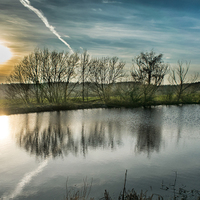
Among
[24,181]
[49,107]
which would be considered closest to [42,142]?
[24,181]

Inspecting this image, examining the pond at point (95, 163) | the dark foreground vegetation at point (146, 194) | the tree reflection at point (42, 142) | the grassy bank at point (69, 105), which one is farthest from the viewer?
the grassy bank at point (69, 105)

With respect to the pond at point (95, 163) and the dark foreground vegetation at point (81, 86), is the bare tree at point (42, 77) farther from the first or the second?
the pond at point (95, 163)

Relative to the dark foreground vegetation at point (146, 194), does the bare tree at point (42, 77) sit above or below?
above

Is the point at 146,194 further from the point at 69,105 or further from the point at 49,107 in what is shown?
the point at 69,105

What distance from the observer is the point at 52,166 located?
780cm

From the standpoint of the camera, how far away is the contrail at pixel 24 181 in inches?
223

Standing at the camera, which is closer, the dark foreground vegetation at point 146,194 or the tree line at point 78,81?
the dark foreground vegetation at point 146,194

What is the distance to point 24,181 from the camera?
6547 mm

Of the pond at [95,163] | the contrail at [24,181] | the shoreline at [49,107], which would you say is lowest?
the contrail at [24,181]

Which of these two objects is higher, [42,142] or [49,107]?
[49,107]

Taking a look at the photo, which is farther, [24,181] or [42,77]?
[42,77]

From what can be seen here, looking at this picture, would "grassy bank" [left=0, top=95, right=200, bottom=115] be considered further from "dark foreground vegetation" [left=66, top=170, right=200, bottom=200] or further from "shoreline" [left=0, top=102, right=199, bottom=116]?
"dark foreground vegetation" [left=66, top=170, right=200, bottom=200]

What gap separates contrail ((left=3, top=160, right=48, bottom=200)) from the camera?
18.6 feet

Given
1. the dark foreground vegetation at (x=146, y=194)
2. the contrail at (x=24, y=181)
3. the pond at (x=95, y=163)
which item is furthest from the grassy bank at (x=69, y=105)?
the dark foreground vegetation at (x=146, y=194)
